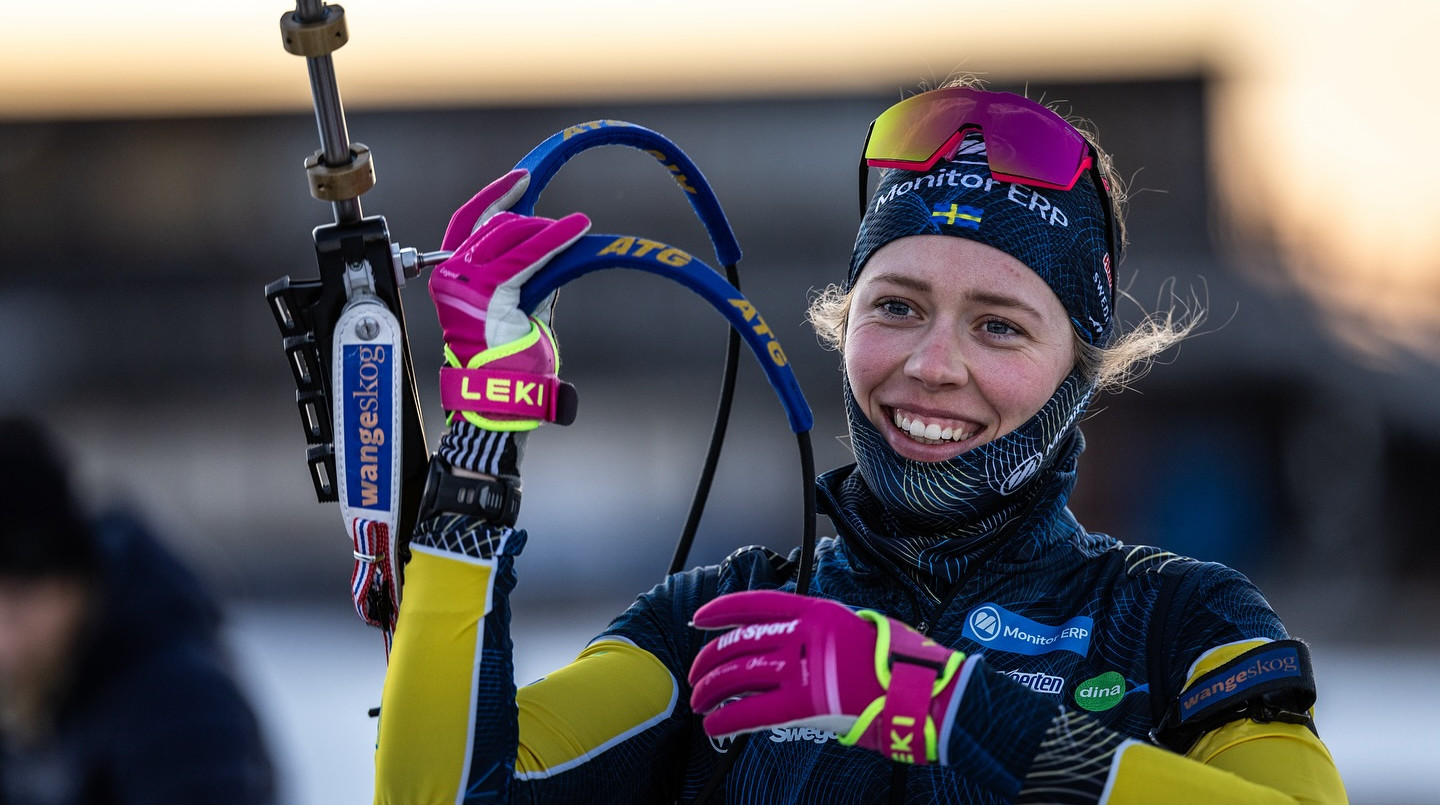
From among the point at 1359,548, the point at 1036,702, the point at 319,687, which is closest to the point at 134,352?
the point at 319,687

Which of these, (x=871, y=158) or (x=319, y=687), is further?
(x=319, y=687)

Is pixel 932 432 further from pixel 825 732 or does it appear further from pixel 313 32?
pixel 313 32

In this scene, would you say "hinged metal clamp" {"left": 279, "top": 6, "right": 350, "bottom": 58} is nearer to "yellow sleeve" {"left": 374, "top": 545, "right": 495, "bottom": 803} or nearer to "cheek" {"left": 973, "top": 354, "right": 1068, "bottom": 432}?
"yellow sleeve" {"left": 374, "top": 545, "right": 495, "bottom": 803}

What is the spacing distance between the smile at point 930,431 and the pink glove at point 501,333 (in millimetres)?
507

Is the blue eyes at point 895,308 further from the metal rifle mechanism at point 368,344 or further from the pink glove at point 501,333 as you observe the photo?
the pink glove at point 501,333

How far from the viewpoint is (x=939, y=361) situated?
77.1 inches

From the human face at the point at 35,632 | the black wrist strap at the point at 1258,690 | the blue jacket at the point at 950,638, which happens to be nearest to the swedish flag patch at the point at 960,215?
the blue jacket at the point at 950,638

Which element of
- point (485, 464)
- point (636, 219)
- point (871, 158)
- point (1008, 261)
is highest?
point (636, 219)

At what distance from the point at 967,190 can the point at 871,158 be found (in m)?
0.19

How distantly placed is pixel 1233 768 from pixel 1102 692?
0.22 meters

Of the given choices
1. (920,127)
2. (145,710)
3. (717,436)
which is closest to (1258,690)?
(717,436)

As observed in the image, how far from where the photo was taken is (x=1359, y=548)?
9.09m

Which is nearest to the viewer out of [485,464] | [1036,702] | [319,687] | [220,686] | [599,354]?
[1036,702]

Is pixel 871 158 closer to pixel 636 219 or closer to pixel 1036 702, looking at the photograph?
pixel 1036 702
